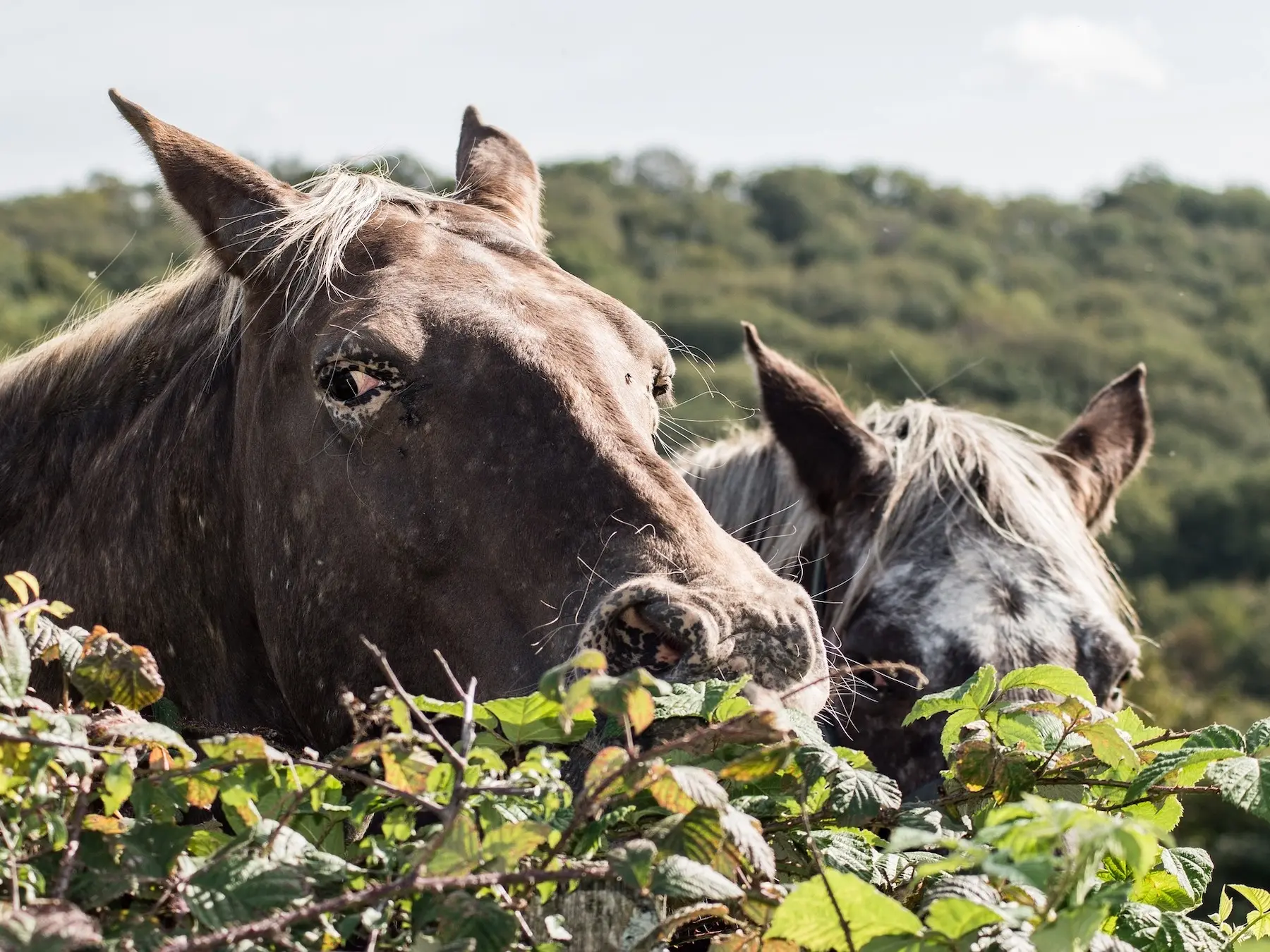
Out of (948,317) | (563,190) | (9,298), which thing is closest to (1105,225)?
(948,317)

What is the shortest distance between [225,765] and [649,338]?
1909mm

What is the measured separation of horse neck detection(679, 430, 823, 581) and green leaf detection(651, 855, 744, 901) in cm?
293

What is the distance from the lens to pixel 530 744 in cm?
249

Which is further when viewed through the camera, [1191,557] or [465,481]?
[1191,557]

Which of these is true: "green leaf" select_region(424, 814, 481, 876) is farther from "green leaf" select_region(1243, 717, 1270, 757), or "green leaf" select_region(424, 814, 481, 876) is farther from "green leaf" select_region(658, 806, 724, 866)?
"green leaf" select_region(1243, 717, 1270, 757)

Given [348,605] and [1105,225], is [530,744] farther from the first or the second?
[1105,225]

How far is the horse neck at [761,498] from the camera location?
508 centimetres

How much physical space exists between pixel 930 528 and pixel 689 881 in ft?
10.9

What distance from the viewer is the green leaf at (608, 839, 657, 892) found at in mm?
1682

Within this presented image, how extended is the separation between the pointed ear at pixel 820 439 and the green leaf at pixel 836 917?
3456mm

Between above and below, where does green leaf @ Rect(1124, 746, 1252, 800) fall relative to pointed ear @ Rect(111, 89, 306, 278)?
below

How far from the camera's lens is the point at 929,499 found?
16.3ft

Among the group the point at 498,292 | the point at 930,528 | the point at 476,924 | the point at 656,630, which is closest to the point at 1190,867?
the point at 656,630

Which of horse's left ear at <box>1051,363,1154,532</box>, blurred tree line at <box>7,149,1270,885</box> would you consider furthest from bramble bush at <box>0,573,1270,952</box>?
blurred tree line at <box>7,149,1270,885</box>
